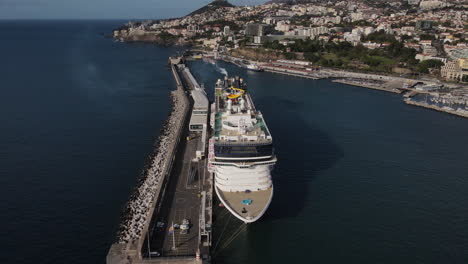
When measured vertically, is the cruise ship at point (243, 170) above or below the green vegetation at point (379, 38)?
below

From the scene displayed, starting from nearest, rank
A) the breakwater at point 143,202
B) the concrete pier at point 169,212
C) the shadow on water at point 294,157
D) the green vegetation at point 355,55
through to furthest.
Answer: the concrete pier at point 169,212 < the breakwater at point 143,202 < the shadow on water at point 294,157 < the green vegetation at point 355,55

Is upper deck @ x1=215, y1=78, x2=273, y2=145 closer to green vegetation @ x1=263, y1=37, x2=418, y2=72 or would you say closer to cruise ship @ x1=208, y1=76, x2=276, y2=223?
cruise ship @ x1=208, y1=76, x2=276, y2=223

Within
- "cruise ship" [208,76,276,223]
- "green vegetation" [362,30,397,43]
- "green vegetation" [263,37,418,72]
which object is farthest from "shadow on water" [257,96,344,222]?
"green vegetation" [362,30,397,43]

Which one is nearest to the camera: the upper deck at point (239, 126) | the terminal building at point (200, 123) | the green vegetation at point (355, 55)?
the upper deck at point (239, 126)

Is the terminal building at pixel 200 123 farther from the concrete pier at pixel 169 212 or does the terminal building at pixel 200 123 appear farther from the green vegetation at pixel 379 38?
the green vegetation at pixel 379 38

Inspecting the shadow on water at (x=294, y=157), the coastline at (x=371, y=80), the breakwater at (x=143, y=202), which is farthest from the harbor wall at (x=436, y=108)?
the breakwater at (x=143, y=202)

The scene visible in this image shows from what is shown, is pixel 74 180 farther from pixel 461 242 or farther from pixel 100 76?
pixel 100 76

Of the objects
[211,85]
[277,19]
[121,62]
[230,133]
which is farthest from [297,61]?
[277,19]
